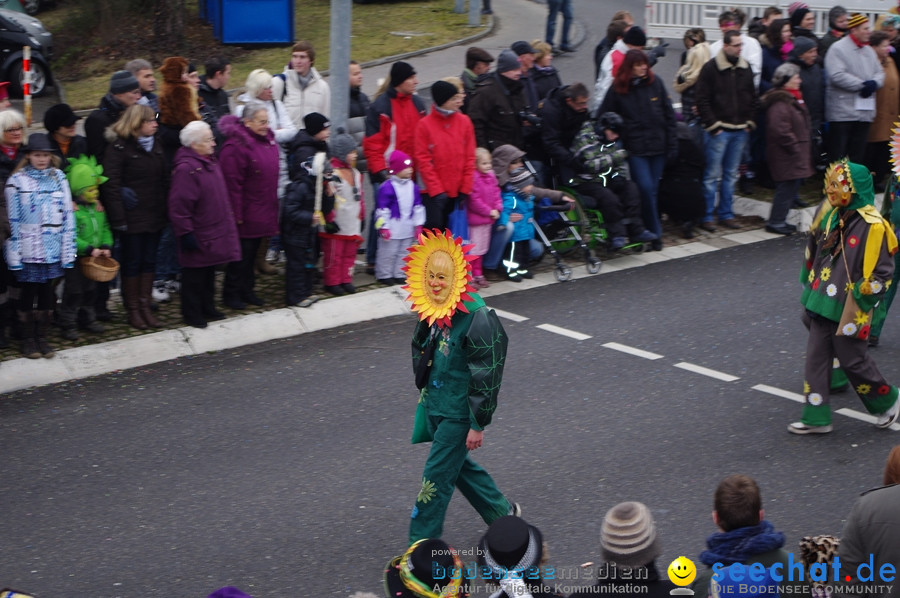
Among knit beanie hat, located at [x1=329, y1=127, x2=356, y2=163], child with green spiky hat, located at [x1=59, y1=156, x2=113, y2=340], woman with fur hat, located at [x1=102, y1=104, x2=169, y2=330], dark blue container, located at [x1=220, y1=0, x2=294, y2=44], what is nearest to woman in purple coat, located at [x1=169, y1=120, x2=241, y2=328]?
woman with fur hat, located at [x1=102, y1=104, x2=169, y2=330]

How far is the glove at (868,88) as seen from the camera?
1284cm

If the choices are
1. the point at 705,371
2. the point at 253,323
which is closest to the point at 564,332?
the point at 705,371

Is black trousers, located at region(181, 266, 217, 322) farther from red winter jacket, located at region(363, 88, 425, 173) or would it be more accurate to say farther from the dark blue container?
the dark blue container

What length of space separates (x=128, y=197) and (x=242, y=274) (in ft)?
4.16

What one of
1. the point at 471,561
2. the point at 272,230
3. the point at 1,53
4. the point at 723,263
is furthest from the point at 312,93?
the point at 1,53

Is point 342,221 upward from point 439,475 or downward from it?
upward

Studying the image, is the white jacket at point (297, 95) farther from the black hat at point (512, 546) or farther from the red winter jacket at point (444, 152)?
the black hat at point (512, 546)

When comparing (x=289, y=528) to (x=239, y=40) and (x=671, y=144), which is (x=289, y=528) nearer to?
(x=671, y=144)

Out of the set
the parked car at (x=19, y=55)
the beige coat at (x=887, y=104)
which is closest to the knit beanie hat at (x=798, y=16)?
the beige coat at (x=887, y=104)

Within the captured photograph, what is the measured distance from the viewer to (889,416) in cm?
785

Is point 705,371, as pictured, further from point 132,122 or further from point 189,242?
point 132,122

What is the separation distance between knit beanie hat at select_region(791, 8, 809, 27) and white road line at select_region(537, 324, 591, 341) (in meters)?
6.35

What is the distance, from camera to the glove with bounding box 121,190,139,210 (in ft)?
30.5

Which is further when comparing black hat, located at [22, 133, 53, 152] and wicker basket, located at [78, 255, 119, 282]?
wicker basket, located at [78, 255, 119, 282]
